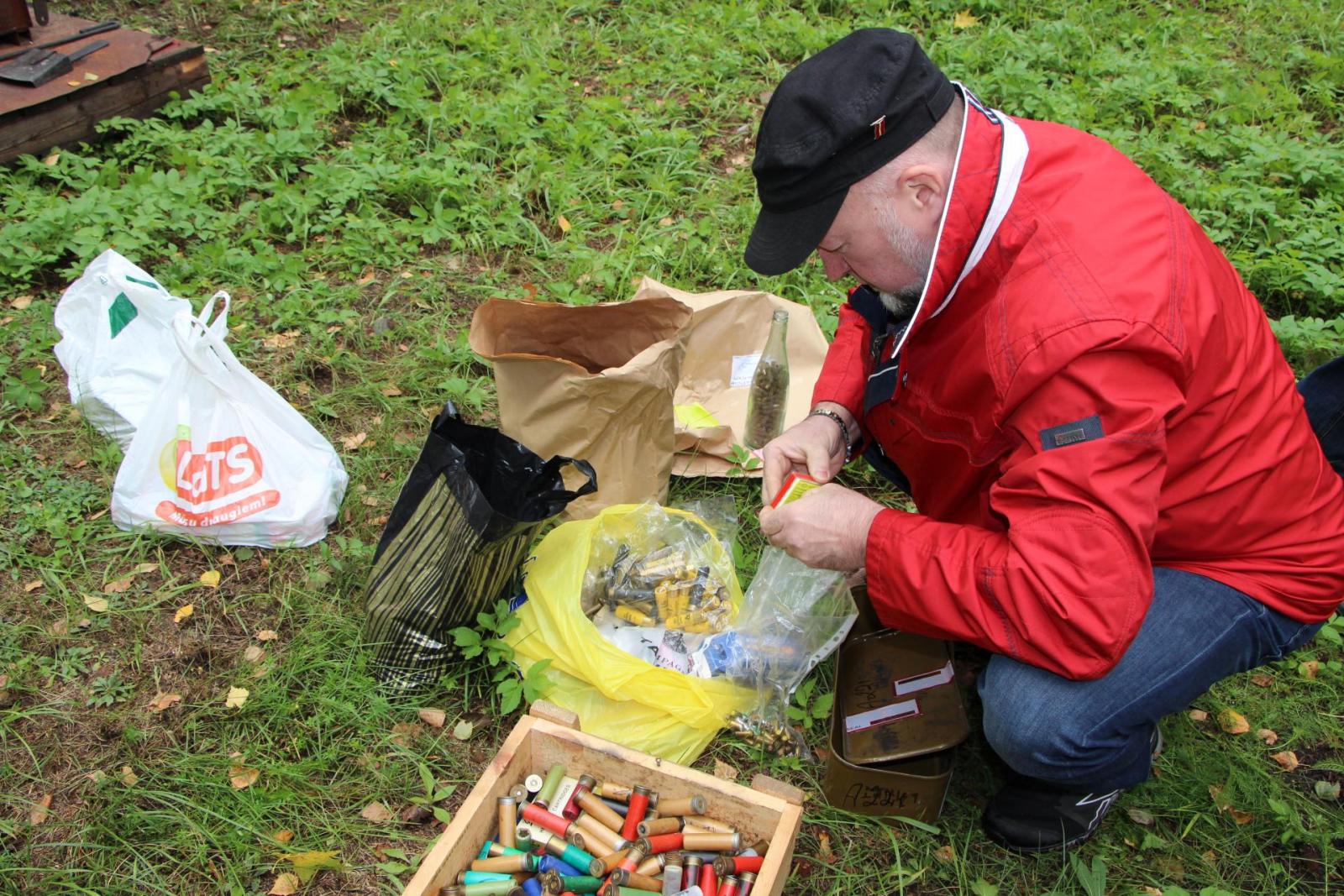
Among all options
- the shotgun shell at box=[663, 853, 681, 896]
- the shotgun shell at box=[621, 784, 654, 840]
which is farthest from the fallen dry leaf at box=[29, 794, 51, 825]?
the shotgun shell at box=[663, 853, 681, 896]

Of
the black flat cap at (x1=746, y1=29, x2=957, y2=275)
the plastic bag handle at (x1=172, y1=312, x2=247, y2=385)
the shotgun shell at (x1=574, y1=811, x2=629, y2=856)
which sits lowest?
the shotgun shell at (x1=574, y1=811, x2=629, y2=856)

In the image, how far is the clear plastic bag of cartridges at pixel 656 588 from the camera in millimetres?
2623

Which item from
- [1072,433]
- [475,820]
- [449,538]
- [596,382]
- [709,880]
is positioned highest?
[1072,433]

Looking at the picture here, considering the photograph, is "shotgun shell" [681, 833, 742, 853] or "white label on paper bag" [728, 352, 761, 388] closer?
"shotgun shell" [681, 833, 742, 853]

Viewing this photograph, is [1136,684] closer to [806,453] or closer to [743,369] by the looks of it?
[806,453]

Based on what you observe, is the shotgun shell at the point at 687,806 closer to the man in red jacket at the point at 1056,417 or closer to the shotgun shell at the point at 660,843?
the shotgun shell at the point at 660,843

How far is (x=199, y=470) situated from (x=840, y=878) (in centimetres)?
201

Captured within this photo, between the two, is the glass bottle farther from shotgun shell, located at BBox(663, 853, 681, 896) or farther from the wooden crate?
shotgun shell, located at BBox(663, 853, 681, 896)

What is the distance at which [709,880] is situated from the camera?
2.01 meters

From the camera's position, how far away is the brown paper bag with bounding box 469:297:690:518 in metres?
2.67

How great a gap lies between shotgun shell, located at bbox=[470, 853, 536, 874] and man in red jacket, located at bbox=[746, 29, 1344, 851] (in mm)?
872

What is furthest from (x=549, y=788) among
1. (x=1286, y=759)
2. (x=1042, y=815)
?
(x=1286, y=759)

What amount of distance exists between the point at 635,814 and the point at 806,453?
954mm

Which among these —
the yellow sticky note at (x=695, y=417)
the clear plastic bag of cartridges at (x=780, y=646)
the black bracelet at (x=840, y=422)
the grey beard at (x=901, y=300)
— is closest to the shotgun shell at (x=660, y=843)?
the clear plastic bag of cartridges at (x=780, y=646)
